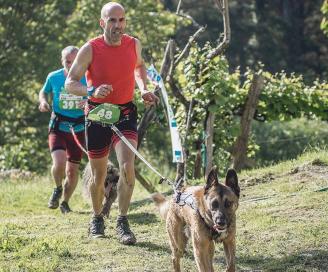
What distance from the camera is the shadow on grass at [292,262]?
22.4 ft

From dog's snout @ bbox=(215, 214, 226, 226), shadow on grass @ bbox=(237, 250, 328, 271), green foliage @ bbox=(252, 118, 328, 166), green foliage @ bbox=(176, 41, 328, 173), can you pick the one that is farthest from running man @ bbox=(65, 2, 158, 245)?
green foliage @ bbox=(252, 118, 328, 166)

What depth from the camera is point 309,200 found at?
29.0 ft

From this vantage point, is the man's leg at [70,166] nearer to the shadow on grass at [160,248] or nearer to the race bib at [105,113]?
the shadow on grass at [160,248]

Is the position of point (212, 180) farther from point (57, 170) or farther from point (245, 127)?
point (245, 127)

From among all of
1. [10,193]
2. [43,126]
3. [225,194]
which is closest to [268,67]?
[43,126]

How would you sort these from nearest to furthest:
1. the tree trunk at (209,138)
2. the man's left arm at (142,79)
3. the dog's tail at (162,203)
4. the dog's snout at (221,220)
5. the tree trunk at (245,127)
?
the dog's snout at (221,220) → the dog's tail at (162,203) → the man's left arm at (142,79) → the tree trunk at (209,138) → the tree trunk at (245,127)

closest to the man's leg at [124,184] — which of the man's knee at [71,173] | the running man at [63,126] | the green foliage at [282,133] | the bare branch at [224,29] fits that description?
the running man at [63,126]

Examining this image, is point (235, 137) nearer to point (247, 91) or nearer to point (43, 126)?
point (247, 91)

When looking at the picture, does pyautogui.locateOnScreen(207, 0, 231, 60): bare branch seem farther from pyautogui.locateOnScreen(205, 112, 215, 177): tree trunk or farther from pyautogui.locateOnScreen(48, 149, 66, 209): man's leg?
pyautogui.locateOnScreen(48, 149, 66, 209): man's leg

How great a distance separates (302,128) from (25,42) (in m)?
10.3

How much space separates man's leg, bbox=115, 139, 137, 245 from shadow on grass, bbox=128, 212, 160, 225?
51.1 inches

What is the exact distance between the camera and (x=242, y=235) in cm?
805

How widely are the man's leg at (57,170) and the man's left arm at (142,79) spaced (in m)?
2.80

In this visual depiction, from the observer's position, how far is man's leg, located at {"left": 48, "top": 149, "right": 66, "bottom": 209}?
35.3ft
